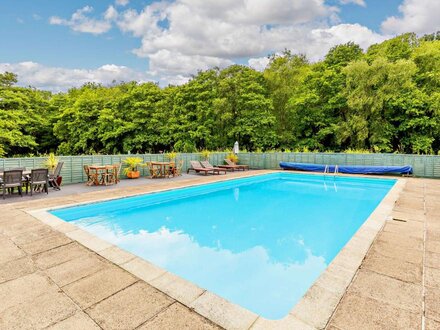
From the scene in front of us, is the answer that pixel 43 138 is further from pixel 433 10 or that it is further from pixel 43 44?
pixel 433 10

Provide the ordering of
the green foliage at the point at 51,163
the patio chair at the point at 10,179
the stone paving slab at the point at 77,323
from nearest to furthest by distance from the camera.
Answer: the stone paving slab at the point at 77,323
the patio chair at the point at 10,179
the green foliage at the point at 51,163

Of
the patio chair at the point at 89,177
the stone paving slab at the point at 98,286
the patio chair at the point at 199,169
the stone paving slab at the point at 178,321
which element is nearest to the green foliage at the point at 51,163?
the patio chair at the point at 89,177

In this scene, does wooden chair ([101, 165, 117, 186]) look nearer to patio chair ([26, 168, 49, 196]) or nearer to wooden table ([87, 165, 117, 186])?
wooden table ([87, 165, 117, 186])

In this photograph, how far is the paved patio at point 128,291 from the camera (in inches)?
83.0

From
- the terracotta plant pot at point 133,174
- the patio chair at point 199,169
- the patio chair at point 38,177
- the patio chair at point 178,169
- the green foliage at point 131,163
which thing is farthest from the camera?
the patio chair at point 199,169

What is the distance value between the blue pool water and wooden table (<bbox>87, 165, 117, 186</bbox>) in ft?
8.27

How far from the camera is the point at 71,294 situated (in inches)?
98.5

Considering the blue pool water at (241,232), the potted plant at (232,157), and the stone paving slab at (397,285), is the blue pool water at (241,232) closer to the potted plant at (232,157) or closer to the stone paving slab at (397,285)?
the stone paving slab at (397,285)

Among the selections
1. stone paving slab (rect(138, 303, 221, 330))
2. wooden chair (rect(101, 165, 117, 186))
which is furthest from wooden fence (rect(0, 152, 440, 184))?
stone paving slab (rect(138, 303, 221, 330))

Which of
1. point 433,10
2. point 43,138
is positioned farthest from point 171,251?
point 43,138

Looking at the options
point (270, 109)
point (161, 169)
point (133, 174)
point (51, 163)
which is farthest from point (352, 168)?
point (51, 163)

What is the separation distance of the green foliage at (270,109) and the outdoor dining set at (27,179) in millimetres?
12501

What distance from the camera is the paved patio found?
2109mm

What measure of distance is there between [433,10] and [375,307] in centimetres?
2006
